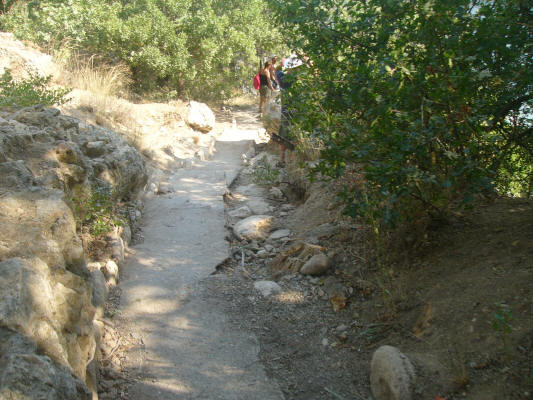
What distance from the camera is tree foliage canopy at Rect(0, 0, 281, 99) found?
1187 cm

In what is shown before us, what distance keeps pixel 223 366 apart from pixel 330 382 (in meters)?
0.74


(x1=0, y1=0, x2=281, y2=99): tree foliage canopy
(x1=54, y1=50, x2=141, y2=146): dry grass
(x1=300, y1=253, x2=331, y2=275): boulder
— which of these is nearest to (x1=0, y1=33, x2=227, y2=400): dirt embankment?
(x1=300, y1=253, x2=331, y2=275): boulder

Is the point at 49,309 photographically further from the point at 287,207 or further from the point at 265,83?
the point at 265,83

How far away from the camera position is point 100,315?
11.2ft

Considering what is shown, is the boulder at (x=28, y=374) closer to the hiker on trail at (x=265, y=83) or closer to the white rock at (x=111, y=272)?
the white rock at (x=111, y=272)

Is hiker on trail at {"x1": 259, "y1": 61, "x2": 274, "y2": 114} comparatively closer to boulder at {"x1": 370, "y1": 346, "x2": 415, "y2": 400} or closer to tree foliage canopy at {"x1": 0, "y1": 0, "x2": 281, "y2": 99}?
tree foliage canopy at {"x1": 0, "y1": 0, "x2": 281, "y2": 99}

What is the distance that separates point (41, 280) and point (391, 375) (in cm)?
188

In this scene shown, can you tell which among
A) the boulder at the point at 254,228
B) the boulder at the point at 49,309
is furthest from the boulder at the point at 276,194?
the boulder at the point at 49,309

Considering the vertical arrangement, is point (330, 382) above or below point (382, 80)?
below

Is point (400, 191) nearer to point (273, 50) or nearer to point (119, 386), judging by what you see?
point (119, 386)

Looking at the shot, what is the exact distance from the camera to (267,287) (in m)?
4.11

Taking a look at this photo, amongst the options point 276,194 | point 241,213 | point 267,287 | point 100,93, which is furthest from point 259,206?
point 100,93

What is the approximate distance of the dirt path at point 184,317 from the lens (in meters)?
Result: 2.88

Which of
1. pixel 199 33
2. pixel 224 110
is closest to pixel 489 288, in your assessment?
pixel 199 33
